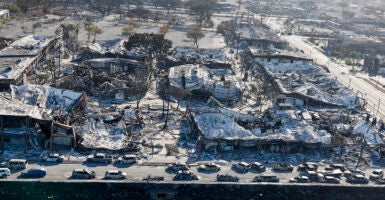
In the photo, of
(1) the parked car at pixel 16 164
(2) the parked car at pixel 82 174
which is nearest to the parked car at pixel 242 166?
(2) the parked car at pixel 82 174

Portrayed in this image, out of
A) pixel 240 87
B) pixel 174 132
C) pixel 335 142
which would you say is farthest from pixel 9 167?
pixel 240 87

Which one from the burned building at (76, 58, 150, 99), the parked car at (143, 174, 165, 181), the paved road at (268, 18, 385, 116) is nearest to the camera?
the parked car at (143, 174, 165, 181)

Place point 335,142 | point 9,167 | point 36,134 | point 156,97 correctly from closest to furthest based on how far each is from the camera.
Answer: point 9,167, point 36,134, point 335,142, point 156,97

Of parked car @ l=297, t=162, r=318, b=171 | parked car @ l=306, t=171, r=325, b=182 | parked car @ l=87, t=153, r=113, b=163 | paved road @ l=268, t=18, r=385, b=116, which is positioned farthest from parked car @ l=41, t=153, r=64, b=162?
paved road @ l=268, t=18, r=385, b=116

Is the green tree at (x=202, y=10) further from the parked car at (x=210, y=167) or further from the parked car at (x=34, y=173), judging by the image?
the parked car at (x=34, y=173)

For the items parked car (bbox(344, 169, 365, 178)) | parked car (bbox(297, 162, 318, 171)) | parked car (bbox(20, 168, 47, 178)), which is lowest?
parked car (bbox(344, 169, 365, 178))

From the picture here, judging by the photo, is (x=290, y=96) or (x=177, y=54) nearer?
(x=290, y=96)

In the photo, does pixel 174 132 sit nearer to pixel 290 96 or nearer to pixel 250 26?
pixel 290 96

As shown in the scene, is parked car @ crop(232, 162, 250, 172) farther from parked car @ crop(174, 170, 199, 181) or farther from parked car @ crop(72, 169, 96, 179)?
parked car @ crop(72, 169, 96, 179)
